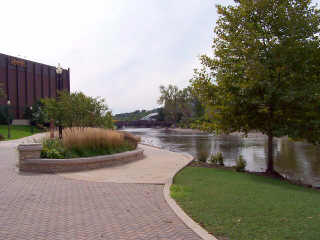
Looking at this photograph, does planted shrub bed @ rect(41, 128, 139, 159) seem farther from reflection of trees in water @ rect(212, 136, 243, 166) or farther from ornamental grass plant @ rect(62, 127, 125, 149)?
reflection of trees in water @ rect(212, 136, 243, 166)

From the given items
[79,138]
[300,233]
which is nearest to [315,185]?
[300,233]

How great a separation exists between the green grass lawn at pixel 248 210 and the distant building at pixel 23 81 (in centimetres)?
5489

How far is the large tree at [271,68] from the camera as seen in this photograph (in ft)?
35.9

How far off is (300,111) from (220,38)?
14.5 ft

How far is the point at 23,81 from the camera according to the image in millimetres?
62281

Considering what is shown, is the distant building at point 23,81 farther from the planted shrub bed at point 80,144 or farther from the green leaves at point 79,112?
the planted shrub bed at point 80,144

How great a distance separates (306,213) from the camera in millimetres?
5566

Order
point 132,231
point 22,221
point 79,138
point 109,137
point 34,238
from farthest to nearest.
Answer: point 109,137, point 79,138, point 22,221, point 132,231, point 34,238

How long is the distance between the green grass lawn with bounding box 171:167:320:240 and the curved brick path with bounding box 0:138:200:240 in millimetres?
523

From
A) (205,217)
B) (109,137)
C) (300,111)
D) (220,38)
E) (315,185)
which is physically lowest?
(315,185)

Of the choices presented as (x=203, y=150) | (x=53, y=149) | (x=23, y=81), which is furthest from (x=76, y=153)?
(x=23, y=81)

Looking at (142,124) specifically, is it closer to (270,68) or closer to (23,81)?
(23,81)

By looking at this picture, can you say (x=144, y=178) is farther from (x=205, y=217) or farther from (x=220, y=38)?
(x=220, y=38)

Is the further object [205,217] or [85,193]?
[85,193]
